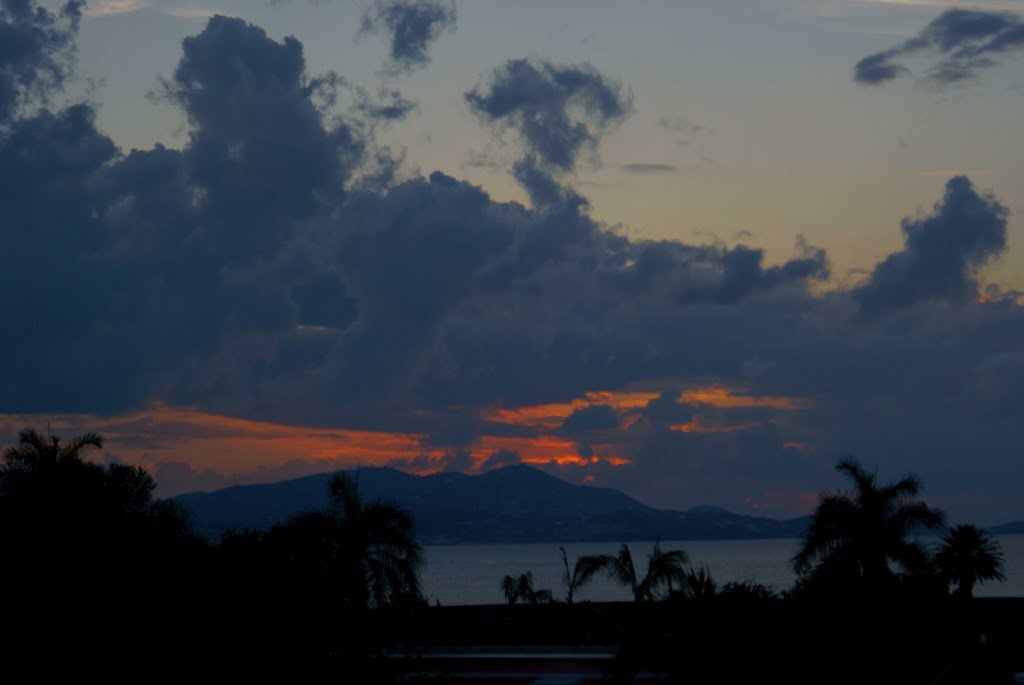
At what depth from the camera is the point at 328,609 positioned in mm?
29422

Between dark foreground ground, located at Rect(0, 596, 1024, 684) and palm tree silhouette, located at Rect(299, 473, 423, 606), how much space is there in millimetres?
2725

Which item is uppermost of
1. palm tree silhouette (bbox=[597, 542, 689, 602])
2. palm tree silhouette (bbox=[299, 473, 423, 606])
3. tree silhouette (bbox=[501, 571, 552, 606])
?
palm tree silhouette (bbox=[299, 473, 423, 606])

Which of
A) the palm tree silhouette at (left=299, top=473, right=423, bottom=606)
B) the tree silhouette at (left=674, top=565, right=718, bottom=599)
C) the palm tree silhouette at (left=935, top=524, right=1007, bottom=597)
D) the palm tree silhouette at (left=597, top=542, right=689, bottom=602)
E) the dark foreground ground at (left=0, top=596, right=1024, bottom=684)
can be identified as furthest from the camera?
the palm tree silhouette at (left=935, top=524, right=1007, bottom=597)

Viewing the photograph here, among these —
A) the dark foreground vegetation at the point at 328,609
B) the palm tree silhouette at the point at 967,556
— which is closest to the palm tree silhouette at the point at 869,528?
the dark foreground vegetation at the point at 328,609

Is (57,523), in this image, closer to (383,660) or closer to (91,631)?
(91,631)

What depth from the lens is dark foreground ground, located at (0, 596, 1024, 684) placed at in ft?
73.7

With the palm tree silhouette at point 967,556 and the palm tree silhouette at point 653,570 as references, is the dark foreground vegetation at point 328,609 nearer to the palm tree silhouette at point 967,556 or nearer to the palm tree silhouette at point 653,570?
the palm tree silhouette at point 653,570

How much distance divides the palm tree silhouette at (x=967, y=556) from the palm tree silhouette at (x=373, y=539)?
1119 inches

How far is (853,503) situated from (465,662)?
15271mm

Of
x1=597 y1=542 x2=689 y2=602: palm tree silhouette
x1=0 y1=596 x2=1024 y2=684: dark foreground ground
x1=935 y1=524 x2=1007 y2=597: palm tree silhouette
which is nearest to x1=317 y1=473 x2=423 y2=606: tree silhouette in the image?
x1=0 y1=596 x2=1024 y2=684: dark foreground ground

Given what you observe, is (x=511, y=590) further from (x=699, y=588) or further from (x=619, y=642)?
(x=699, y=588)

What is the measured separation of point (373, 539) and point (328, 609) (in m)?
9.70

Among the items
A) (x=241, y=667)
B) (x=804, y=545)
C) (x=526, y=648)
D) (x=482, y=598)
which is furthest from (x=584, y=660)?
(x=482, y=598)

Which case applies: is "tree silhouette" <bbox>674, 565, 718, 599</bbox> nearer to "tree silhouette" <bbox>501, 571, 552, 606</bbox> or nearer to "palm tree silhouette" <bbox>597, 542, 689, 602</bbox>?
"palm tree silhouette" <bbox>597, 542, 689, 602</bbox>
